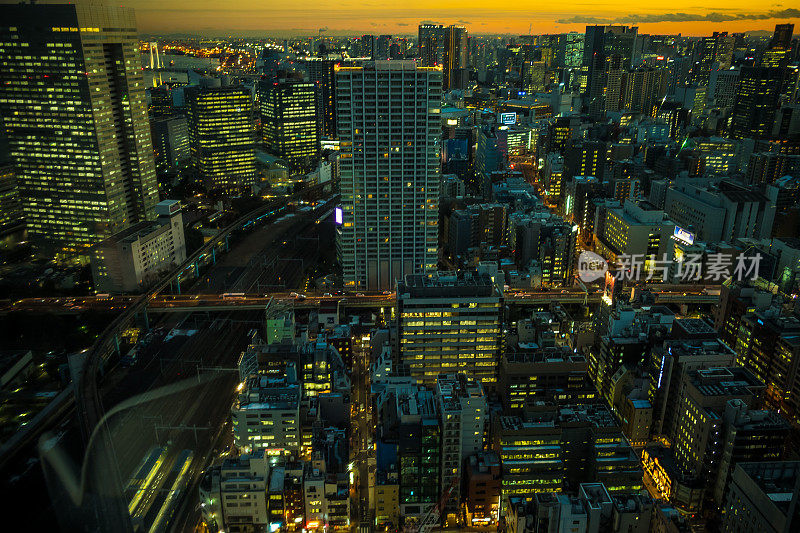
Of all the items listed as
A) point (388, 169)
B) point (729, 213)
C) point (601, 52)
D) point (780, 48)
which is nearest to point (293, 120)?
point (388, 169)

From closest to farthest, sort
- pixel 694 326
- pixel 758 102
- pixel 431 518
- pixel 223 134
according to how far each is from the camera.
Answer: pixel 431 518 → pixel 694 326 → pixel 223 134 → pixel 758 102

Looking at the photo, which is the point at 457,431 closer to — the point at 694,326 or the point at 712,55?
the point at 694,326

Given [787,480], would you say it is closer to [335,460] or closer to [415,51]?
[335,460]

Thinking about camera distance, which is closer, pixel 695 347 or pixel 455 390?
pixel 455 390

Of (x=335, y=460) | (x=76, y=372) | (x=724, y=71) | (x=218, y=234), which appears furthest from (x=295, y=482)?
(x=724, y=71)

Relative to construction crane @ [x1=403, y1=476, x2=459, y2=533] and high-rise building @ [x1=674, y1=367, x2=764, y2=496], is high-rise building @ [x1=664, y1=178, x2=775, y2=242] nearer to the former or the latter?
high-rise building @ [x1=674, y1=367, x2=764, y2=496]
